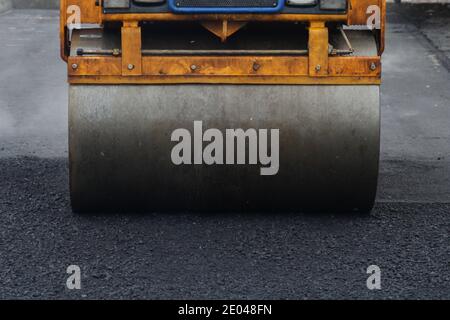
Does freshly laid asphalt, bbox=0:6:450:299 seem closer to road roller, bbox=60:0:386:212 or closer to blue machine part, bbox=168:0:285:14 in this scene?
road roller, bbox=60:0:386:212

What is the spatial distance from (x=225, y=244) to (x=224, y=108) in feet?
2.37

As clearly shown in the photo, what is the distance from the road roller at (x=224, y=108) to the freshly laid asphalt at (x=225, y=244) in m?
0.24

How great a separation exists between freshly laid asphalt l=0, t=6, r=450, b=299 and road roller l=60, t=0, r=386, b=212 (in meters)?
0.24

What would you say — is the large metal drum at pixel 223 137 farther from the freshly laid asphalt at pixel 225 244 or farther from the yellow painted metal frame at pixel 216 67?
the freshly laid asphalt at pixel 225 244

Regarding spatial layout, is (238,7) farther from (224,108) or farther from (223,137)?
(223,137)

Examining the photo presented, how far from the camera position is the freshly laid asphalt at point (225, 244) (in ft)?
14.4

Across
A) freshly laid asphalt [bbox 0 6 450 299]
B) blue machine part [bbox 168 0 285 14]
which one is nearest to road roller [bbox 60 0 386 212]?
blue machine part [bbox 168 0 285 14]

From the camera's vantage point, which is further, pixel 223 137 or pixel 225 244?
pixel 223 137

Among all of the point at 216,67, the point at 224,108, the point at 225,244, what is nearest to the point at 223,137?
the point at 224,108

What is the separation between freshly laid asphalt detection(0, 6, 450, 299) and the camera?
4395 mm

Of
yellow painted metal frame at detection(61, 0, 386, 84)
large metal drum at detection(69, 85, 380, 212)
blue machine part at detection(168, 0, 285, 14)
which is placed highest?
blue machine part at detection(168, 0, 285, 14)

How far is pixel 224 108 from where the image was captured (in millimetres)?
5215

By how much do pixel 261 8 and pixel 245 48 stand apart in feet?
0.92
